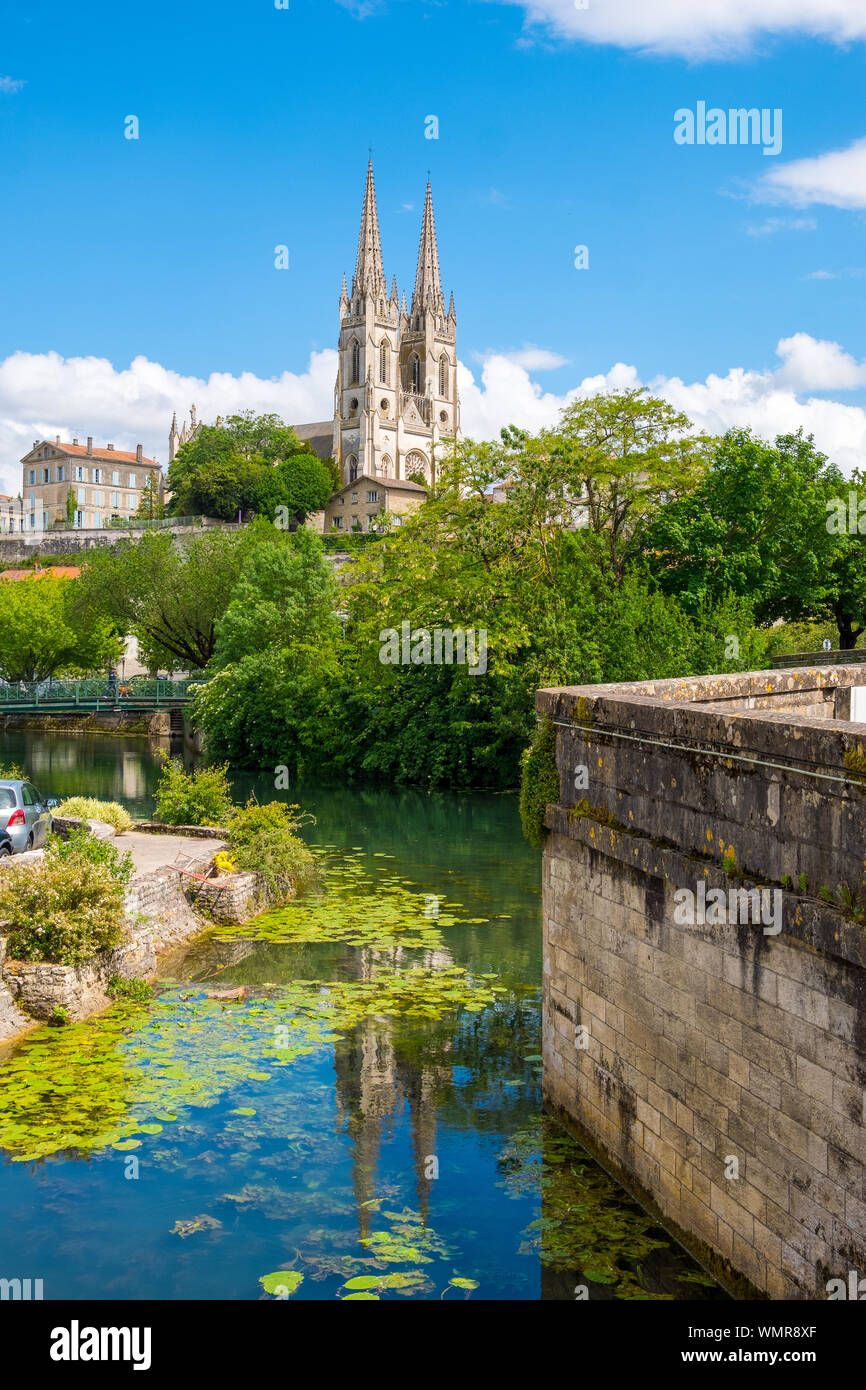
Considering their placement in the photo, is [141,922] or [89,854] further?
[141,922]

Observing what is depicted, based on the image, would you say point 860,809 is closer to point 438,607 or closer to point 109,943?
point 109,943

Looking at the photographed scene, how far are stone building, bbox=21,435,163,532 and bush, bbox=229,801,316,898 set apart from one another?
127246mm

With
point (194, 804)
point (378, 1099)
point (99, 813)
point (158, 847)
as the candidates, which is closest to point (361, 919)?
point (158, 847)

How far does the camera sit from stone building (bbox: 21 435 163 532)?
144750mm

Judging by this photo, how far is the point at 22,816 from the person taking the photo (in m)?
19.9

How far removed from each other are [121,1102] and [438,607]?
93.4 feet

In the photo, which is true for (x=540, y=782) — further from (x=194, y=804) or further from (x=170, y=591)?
(x=170, y=591)

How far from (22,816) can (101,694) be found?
1800 inches

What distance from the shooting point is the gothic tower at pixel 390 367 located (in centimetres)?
13362

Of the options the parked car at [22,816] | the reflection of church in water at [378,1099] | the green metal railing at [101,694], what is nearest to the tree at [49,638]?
the green metal railing at [101,694]

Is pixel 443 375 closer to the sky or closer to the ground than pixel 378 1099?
closer to the sky

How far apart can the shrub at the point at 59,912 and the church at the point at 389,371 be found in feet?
380
